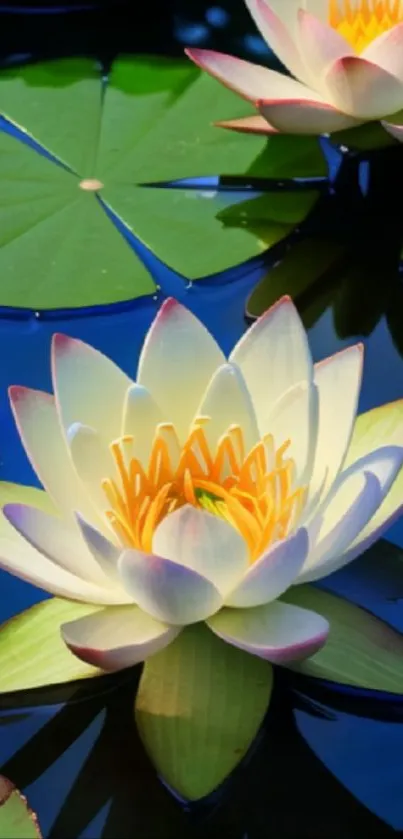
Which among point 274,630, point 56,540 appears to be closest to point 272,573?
point 274,630

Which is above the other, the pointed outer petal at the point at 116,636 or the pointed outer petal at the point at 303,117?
the pointed outer petal at the point at 303,117

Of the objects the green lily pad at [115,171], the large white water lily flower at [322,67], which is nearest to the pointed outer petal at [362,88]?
the large white water lily flower at [322,67]

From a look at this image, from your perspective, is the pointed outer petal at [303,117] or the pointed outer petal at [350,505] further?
the pointed outer petal at [303,117]

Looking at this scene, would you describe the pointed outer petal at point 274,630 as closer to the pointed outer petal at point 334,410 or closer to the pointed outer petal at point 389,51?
the pointed outer petal at point 334,410

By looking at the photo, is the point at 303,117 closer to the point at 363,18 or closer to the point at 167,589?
the point at 363,18

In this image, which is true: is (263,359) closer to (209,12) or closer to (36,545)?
(36,545)

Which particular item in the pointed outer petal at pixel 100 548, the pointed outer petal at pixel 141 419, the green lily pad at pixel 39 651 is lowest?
the green lily pad at pixel 39 651

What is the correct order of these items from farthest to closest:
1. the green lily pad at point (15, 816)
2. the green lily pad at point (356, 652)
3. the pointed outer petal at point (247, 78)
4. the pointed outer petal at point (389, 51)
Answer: the pointed outer petal at point (247, 78) < the pointed outer petal at point (389, 51) < the green lily pad at point (356, 652) < the green lily pad at point (15, 816)
